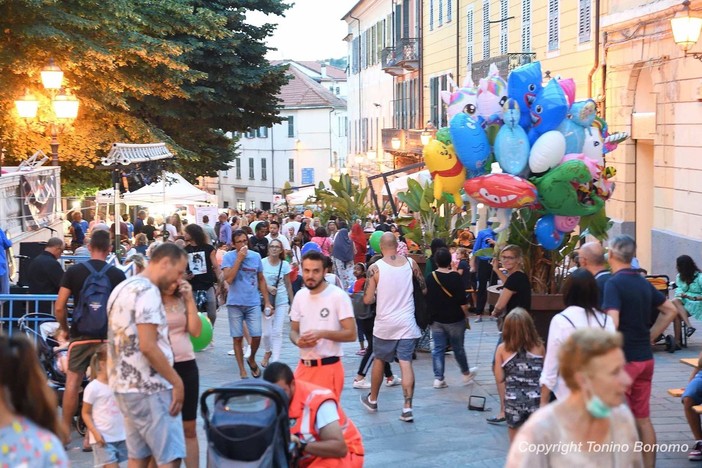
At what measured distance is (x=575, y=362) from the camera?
4051mm

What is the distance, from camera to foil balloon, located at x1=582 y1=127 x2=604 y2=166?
10695mm

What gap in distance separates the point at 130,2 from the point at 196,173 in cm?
1021

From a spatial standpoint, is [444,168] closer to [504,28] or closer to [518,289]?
[518,289]

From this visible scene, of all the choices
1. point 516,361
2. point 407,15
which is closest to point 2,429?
point 516,361

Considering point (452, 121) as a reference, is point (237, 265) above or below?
below

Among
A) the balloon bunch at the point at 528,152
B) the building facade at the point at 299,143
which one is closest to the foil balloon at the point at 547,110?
the balloon bunch at the point at 528,152

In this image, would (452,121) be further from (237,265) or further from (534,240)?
(237,265)

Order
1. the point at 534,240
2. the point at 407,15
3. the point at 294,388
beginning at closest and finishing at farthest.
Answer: the point at 294,388
the point at 534,240
the point at 407,15

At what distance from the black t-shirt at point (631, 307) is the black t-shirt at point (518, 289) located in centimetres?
227

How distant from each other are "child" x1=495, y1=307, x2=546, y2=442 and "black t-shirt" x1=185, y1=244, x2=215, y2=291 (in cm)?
547

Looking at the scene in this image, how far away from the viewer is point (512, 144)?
10391 millimetres

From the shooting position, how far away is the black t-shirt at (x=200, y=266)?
510 inches

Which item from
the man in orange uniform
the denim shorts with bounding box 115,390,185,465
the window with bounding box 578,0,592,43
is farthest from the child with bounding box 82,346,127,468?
the window with bounding box 578,0,592,43

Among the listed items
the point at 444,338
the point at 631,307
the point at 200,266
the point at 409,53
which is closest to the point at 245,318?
the point at 200,266
